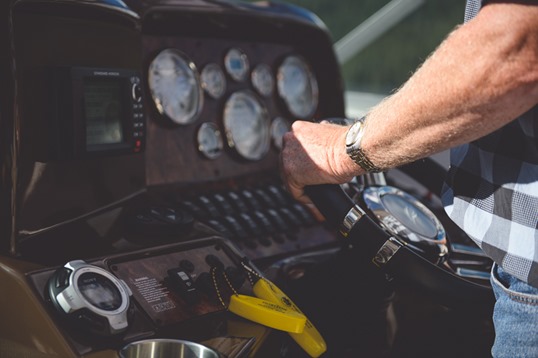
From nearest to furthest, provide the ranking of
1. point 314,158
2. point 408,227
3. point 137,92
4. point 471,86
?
point 471,86 < point 314,158 < point 408,227 < point 137,92

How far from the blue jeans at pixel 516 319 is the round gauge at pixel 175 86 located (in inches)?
38.1

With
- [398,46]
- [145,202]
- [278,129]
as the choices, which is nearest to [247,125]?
[278,129]

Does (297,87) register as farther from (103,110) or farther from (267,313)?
(267,313)

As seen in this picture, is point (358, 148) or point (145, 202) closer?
point (358, 148)

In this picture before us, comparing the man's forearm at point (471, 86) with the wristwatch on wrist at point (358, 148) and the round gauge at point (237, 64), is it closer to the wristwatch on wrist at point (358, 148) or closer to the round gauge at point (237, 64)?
the wristwatch on wrist at point (358, 148)

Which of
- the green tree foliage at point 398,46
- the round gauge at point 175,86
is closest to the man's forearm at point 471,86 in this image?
the round gauge at point 175,86

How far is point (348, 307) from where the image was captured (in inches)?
53.1

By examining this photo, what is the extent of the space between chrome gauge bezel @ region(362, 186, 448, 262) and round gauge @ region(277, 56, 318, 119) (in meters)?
0.77

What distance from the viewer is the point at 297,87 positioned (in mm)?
2152

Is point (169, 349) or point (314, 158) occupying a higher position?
point (314, 158)

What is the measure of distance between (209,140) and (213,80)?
157 millimetres

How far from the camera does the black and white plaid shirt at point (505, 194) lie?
3.12 feet

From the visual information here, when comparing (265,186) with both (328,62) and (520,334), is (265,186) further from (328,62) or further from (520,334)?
(520,334)

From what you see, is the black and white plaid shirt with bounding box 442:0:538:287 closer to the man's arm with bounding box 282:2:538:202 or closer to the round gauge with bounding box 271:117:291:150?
the man's arm with bounding box 282:2:538:202
